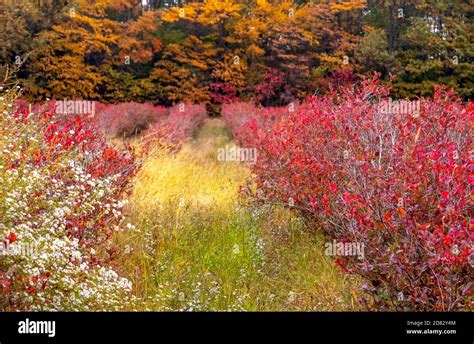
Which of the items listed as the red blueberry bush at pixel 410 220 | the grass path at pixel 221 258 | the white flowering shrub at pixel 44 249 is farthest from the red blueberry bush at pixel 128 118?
the red blueberry bush at pixel 410 220

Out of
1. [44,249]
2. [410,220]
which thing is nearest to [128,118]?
[44,249]

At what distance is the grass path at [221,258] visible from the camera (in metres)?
4.89

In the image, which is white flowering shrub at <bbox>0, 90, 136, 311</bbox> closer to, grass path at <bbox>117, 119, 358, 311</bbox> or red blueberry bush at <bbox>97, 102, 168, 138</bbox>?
grass path at <bbox>117, 119, 358, 311</bbox>

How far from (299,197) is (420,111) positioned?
1812mm

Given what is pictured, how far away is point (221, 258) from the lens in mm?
5727

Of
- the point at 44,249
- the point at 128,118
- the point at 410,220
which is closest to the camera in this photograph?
the point at 410,220

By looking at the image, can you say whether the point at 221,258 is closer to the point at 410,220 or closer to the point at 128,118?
the point at 410,220

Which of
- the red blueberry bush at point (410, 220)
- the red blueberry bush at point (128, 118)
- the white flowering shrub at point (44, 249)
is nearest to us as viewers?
the red blueberry bush at point (410, 220)

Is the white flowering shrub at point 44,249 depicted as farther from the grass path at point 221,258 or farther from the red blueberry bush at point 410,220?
the red blueberry bush at point 410,220

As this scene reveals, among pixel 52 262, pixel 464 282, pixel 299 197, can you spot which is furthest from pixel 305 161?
pixel 52 262

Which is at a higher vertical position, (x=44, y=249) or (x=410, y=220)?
(x=410, y=220)

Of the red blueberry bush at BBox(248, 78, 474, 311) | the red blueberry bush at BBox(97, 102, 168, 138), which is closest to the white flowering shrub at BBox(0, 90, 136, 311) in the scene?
the red blueberry bush at BBox(248, 78, 474, 311)

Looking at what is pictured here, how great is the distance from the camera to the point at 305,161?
6.15 metres

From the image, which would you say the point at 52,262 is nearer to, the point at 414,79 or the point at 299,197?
the point at 299,197
